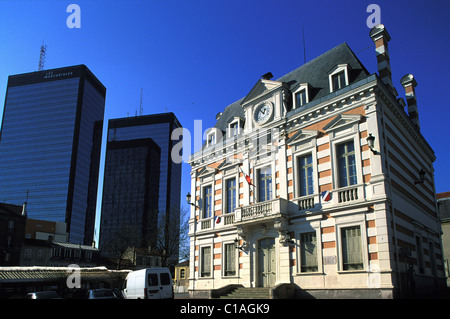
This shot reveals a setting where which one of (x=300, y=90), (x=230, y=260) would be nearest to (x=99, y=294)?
(x=230, y=260)

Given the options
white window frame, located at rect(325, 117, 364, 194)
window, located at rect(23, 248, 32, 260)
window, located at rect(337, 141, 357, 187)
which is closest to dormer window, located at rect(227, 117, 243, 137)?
white window frame, located at rect(325, 117, 364, 194)

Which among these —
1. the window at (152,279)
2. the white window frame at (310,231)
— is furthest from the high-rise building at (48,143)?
the white window frame at (310,231)

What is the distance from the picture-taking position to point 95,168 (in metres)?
136

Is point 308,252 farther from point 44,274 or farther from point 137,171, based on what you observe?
point 137,171

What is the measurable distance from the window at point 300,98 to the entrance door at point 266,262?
330 inches

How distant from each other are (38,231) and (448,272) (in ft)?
290

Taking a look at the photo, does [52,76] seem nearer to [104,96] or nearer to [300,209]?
[104,96]

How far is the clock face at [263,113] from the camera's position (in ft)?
76.0

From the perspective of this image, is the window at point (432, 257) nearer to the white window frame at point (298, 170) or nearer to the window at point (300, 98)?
the white window frame at point (298, 170)

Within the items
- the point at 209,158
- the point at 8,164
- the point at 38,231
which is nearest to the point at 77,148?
the point at 8,164

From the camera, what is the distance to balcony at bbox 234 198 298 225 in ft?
65.6

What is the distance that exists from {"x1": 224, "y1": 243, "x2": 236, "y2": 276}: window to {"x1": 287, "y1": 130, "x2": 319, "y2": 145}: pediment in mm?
7974

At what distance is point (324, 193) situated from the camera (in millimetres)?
18766

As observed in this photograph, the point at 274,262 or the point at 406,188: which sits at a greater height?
the point at 406,188
